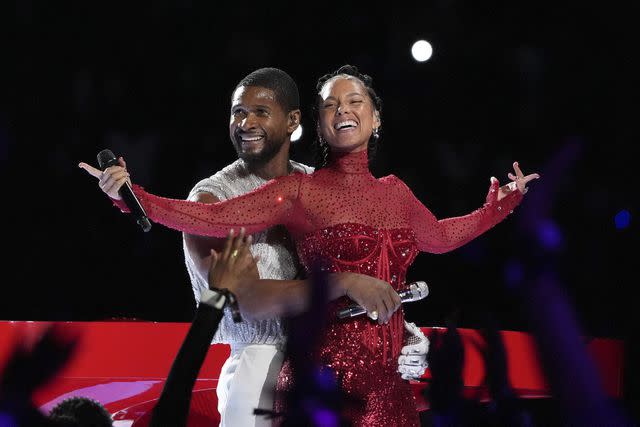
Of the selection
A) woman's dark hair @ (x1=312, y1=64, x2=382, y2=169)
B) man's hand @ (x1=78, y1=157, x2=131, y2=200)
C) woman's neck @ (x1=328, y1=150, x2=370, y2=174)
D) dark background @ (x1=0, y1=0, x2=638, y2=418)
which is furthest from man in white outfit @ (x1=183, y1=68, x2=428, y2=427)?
dark background @ (x1=0, y1=0, x2=638, y2=418)

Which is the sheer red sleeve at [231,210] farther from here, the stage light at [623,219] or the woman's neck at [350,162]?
the stage light at [623,219]

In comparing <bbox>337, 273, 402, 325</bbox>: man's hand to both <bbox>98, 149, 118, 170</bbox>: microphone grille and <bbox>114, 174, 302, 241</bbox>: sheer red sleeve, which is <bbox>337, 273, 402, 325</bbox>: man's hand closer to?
<bbox>114, 174, 302, 241</bbox>: sheer red sleeve

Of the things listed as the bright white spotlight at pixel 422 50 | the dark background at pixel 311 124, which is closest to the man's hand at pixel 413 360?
the dark background at pixel 311 124

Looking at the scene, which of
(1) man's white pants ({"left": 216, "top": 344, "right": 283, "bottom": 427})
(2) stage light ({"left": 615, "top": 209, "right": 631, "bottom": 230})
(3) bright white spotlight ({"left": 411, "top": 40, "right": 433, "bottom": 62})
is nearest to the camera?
(1) man's white pants ({"left": 216, "top": 344, "right": 283, "bottom": 427})

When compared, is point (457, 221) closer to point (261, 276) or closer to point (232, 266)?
point (261, 276)

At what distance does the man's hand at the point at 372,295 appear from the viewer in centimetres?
175

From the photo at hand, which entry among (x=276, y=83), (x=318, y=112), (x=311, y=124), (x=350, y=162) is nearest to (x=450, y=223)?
(x=350, y=162)

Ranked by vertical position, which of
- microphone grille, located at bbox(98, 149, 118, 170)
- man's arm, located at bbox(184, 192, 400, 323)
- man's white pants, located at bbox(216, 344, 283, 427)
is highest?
microphone grille, located at bbox(98, 149, 118, 170)

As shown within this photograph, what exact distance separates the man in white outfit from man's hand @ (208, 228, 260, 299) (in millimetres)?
395

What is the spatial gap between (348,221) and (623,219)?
2.04m

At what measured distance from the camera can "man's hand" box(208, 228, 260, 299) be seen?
1.39 meters

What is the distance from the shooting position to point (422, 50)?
3941mm

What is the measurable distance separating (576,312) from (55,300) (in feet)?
8.04

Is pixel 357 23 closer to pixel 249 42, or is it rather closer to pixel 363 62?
pixel 363 62
